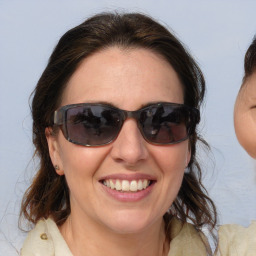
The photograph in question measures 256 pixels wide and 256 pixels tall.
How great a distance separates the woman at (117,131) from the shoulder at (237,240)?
0.12 m

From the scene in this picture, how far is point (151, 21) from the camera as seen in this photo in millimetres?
3633

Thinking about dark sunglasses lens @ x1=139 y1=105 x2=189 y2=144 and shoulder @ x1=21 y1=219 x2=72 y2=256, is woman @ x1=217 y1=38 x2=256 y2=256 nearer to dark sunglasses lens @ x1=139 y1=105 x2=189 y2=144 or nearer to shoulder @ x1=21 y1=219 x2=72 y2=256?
dark sunglasses lens @ x1=139 y1=105 x2=189 y2=144

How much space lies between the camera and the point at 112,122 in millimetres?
3316

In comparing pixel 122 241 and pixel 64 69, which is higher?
pixel 64 69

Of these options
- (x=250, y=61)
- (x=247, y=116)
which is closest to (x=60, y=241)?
(x=247, y=116)

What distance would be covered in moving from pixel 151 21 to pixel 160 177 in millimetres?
932

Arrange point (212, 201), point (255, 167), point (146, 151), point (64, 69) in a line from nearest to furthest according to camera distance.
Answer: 1. point (146, 151)
2. point (64, 69)
3. point (255, 167)
4. point (212, 201)

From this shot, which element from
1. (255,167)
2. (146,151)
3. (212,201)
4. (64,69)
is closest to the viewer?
(146,151)

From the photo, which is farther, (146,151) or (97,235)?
(97,235)

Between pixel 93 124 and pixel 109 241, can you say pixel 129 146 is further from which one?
pixel 109 241

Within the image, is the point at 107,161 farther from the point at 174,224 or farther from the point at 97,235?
the point at 174,224

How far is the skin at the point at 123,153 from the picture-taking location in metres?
3.30

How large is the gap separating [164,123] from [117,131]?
11.4 inches

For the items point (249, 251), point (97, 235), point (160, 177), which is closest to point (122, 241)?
point (97, 235)
